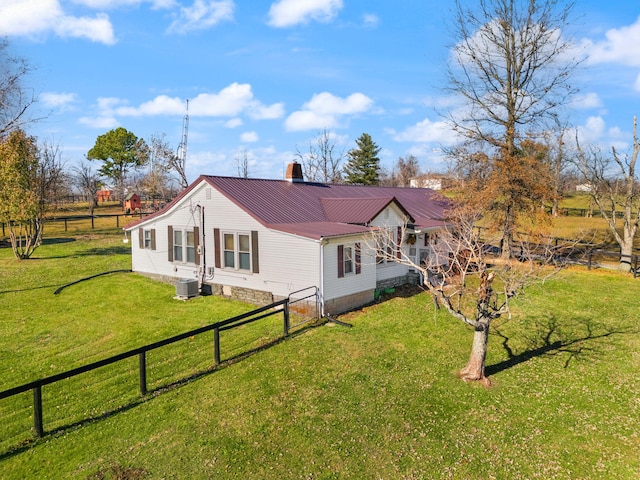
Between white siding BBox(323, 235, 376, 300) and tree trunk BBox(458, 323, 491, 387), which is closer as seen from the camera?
tree trunk BBox(458, 323, 491, 387)

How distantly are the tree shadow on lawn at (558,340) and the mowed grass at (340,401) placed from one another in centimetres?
7

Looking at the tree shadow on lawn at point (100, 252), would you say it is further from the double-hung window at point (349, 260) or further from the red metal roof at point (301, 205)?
the double-hung window at point (349, 260)

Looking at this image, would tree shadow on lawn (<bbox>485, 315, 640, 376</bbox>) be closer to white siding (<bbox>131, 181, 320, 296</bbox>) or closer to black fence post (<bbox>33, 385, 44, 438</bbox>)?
white siding (<bbox>131, 181, 320, 296</bbox>)

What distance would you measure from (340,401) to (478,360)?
3.53 meters

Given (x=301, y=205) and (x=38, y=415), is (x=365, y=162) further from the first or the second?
(x=38, y=415)

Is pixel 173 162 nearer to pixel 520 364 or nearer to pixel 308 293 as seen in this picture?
pixel 308 293

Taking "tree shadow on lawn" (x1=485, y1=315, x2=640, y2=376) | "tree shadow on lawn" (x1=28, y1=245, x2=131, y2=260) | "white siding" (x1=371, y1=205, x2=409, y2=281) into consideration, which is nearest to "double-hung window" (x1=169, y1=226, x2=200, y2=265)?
"white siding" (x1=371, y1=205, x2=409, y2=281)

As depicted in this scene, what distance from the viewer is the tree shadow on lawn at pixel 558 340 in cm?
1141

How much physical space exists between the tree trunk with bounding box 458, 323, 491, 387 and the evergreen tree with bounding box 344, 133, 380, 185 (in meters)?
46.0

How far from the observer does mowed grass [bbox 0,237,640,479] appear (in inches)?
276

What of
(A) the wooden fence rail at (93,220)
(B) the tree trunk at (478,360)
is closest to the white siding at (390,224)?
(B) the tree trunk at (478,360)

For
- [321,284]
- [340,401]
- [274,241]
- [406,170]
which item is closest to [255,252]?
[274,241]

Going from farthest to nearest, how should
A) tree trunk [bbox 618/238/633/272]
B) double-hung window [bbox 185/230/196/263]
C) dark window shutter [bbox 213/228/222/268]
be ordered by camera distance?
tree trunk [bbox 618/238/633/272], double-hung window [bbox 185/230/196/263], dark window shutter [bbox 213/228/222/268]

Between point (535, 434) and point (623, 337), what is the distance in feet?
24.4
